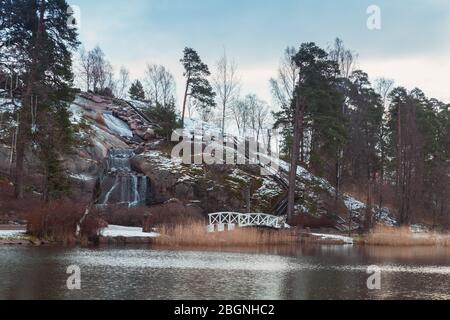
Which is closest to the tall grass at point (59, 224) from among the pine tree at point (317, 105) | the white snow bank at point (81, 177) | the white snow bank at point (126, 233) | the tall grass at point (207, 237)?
the white snow bank at point (126, 233)

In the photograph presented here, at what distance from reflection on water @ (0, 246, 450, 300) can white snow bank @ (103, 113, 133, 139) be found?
2883 cm

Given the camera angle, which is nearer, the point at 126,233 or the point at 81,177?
the point at 126,233

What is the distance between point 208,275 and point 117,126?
38197mm

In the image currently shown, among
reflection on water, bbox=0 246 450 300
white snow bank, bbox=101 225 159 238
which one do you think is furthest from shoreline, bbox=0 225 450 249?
reflection on water, bbox=0 246 450 300

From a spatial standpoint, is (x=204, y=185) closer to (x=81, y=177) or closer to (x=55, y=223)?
(x=81, y=177)

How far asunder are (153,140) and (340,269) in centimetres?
3306

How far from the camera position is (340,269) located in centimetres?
1786

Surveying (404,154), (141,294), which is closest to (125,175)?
(404,154)

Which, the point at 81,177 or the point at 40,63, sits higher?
the point at 40,63

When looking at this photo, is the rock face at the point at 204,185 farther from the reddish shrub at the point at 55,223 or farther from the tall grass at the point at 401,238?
the reddish shrub at the point at 55,223

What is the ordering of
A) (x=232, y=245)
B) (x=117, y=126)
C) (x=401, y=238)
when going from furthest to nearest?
(x=117, y=126) < (x=401, y=238) < (x=232, y=245)

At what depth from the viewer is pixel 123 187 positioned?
3722cm

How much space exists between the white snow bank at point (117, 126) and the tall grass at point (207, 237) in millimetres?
23501

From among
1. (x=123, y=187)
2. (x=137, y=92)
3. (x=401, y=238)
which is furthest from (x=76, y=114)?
(x=401, y=238)
